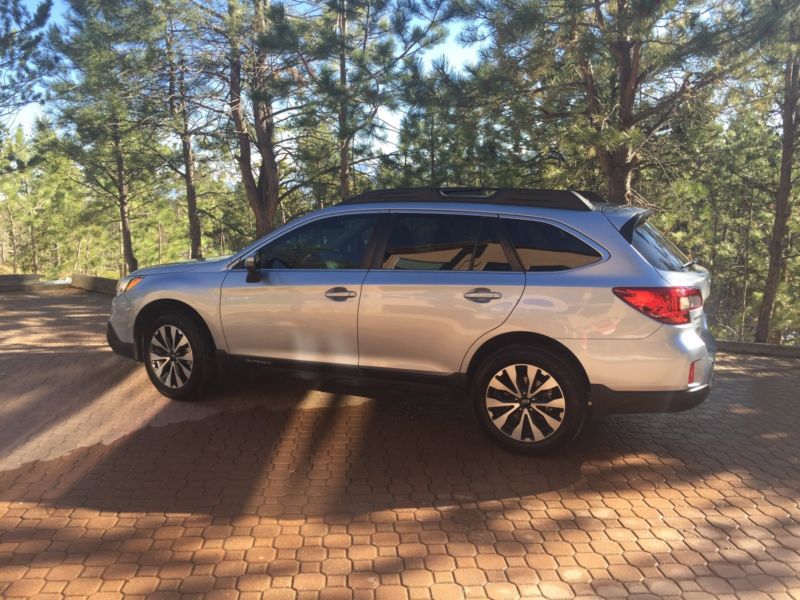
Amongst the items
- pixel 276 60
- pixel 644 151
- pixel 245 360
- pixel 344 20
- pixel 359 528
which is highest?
pixel 344 20

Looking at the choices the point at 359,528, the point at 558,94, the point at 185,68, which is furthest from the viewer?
the point at 185,68

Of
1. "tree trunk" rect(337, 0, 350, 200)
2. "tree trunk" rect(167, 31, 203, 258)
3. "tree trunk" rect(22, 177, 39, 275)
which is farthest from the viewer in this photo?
"tree trunk" rect(22, 177, 39, 275)

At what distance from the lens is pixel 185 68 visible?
37.1 ft

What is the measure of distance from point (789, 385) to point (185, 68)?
10798 mm

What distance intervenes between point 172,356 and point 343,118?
21.5 feet

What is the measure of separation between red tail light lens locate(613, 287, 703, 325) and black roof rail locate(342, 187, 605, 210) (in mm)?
719

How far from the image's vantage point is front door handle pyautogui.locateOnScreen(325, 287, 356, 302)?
4578 millimetres

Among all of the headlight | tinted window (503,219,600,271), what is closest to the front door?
the headlight

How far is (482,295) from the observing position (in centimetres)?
419

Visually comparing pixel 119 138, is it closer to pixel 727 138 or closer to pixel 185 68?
pixel 185 68

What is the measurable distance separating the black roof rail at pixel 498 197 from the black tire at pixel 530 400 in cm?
106

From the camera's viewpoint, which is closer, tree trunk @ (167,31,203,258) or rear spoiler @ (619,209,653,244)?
rear spoiler @ (619,209,653,244)

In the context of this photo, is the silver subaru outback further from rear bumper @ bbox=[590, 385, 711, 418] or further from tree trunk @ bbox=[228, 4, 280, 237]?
tree trunk @ bbox=[228, 4, 280, 237]

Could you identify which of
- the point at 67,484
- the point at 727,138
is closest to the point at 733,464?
the point at 67,484
